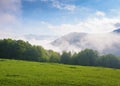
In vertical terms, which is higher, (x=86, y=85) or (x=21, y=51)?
(x=21, y=51)

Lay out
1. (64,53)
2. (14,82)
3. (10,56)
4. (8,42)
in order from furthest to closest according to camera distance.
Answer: (64,53)
(8,42)
(10,56)
(14,82)

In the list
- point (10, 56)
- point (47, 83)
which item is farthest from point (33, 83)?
point (10, 56)

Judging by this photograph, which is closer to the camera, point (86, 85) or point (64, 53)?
point (86, 85)

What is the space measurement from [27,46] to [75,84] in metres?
111

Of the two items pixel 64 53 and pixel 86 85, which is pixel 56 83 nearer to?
pixel 86 85

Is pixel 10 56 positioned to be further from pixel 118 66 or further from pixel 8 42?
pixel 118 66

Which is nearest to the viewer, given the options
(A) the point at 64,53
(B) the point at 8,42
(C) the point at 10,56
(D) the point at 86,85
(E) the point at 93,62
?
(D) the point at 86,85

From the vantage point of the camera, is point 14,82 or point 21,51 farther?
point 21,51

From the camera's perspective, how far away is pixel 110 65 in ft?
495

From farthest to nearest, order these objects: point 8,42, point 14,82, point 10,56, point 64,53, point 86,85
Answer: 1. point 64,53
2. point 8,42
3. point 10,56
4. point 86,85
5. point 14,82

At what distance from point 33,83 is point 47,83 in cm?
179

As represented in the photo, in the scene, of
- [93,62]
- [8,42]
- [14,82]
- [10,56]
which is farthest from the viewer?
[93,62]

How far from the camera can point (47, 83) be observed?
34.1 meters

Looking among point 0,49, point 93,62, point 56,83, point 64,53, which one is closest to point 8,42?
point 0,49
